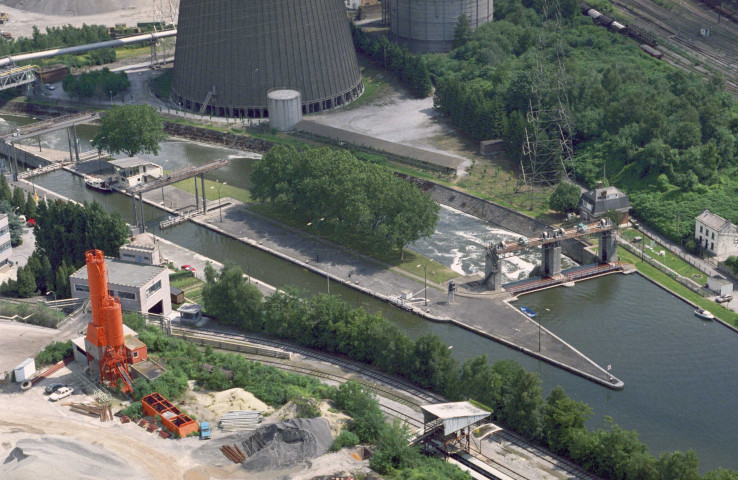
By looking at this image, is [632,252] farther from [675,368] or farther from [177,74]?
[177,74]

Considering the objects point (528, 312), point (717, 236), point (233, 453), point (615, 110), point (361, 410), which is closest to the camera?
point (233, 453)

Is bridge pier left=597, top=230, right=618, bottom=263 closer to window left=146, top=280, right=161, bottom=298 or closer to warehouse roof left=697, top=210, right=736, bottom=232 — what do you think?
warehouse roof left=697, top=210, right=736, bottom=232

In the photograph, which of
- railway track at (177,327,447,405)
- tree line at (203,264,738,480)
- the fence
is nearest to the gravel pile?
tree line at (203,264,738,480)

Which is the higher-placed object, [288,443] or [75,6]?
[75,6]

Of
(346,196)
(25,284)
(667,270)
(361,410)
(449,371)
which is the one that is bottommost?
(667,270)

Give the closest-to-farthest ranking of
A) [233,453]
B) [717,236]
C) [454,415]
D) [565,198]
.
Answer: [233,453], [454,415], [717,236], [565,198]

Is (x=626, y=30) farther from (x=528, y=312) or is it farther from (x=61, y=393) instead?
(x=61, y=393)

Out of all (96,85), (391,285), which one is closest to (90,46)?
(96,85)
